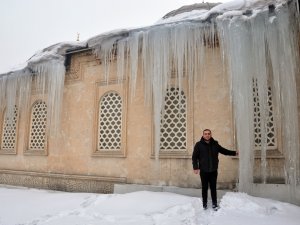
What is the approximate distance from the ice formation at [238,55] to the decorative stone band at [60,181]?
1.89 m

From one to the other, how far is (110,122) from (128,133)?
794 mm

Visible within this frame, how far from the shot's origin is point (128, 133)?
822 centimetres

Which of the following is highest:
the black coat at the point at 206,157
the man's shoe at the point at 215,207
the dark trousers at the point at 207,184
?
the black coat at the point at 206,157

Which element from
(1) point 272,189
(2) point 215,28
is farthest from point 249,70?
(1) point 272,189

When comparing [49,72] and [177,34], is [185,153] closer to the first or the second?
[177,34]

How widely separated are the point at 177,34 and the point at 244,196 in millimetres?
4180

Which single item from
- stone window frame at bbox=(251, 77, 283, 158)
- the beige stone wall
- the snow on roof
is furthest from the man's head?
the snow on roof

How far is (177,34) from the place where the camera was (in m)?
7.71

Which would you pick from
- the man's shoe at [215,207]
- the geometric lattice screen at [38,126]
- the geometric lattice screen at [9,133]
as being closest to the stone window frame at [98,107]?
the geometric lattice screen at [38,126]

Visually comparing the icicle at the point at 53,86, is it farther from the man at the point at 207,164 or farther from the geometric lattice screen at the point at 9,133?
the man at the point at 207,164

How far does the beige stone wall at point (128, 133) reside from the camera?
7230 millimetres

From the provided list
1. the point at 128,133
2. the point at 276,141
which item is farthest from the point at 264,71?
the point at 128,133

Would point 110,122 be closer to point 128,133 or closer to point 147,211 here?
point 128,133

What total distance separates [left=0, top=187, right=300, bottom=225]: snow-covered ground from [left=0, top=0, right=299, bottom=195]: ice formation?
1.03m
